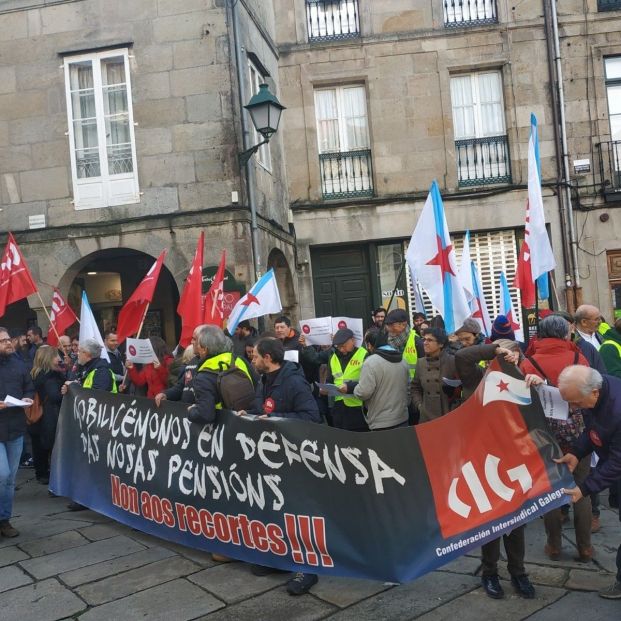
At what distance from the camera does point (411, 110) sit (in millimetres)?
14539

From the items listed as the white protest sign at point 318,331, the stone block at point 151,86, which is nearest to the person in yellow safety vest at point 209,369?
the white protest sign at point 318,331

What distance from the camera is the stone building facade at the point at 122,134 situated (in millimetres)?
10766

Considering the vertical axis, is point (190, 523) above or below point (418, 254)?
below

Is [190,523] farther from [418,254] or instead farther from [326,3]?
[326,3]

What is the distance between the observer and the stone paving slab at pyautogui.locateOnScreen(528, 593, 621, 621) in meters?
3.96

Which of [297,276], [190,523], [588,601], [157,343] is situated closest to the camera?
[588,601]

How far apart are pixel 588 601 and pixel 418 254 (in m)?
3.71

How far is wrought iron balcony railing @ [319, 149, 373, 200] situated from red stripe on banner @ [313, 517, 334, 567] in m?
11.0

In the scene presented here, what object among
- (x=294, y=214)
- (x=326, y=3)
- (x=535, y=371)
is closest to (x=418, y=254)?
(x=535, y=371)

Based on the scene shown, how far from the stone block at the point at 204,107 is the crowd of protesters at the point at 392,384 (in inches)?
171

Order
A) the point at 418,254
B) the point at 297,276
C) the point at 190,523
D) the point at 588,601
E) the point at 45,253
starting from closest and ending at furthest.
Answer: the point at 588,601, the point at 190,523, the point at 418,254, the point at 45,253, the point at 297,276

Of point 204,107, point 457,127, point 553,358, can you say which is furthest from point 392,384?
point 457,127

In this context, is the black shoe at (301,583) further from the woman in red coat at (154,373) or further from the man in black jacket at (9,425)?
the woman in red coat at (154,373)

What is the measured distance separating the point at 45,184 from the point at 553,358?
9.12m
